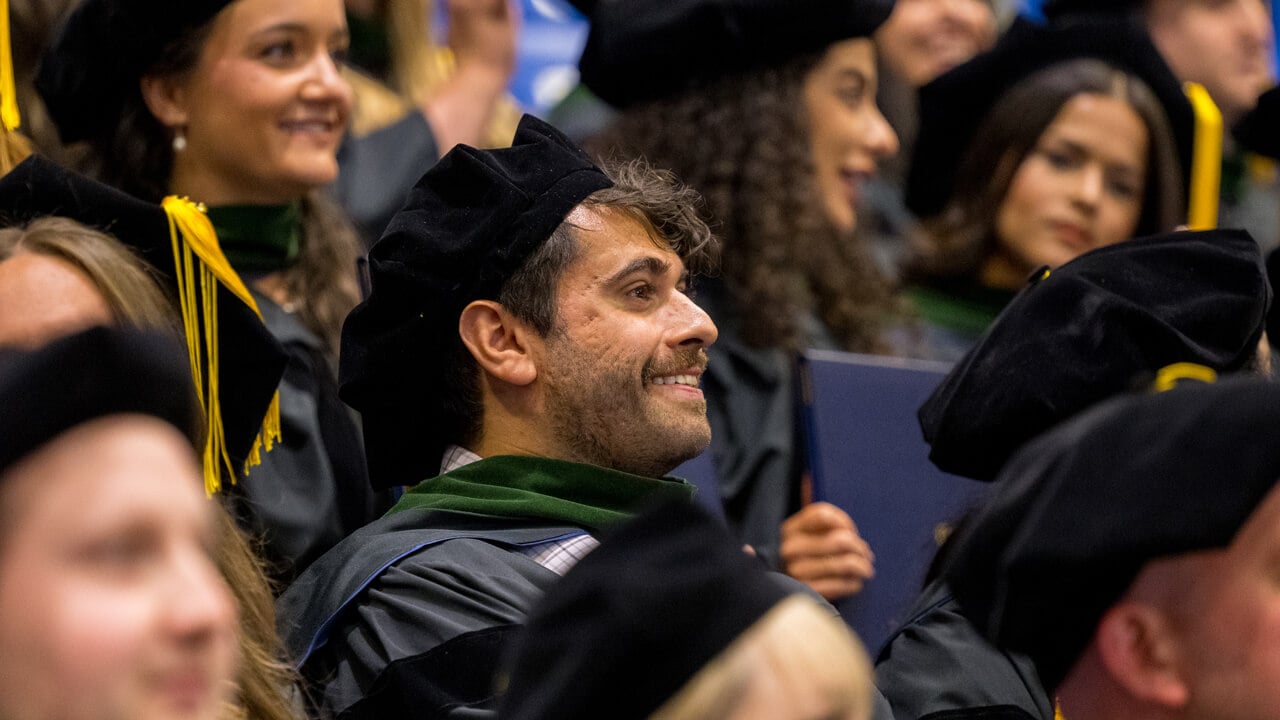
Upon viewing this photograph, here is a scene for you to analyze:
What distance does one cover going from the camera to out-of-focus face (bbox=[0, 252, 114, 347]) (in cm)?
300

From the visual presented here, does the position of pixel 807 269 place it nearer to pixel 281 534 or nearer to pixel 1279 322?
pixel 1279 322

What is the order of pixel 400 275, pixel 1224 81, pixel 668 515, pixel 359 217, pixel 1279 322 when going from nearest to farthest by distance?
pixel 668 515
pixel 400 275
pixel 1279 322
pixel 359 217
pixel 1224 81

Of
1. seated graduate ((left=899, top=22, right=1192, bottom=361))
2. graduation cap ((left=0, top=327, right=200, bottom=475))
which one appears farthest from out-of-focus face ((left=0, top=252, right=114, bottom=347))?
seated graduate ((left=899, top=22, right=1192, bottom=361))

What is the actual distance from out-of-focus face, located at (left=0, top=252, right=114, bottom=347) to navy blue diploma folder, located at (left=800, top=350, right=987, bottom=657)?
5.43 feet

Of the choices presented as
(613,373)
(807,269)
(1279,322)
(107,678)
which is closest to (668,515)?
(107,678)

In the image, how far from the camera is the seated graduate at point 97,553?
1.77 metres

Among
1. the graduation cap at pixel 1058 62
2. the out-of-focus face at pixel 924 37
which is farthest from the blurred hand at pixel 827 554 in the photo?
the out-of-focus face at pixel 924 37

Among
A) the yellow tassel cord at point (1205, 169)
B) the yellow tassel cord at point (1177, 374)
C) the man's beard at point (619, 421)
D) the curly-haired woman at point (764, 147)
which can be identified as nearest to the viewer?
the yellow tassel cord at point (1177, 374)

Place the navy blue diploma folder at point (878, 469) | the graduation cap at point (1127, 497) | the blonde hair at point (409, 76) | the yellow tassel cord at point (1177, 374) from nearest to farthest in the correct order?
1. the graduation cap at point (1127, 497)
2. the yellow tassel cord at point (1177, 374)
3. the navy blue diploma folder at point (878, 469)
4. the blonde hair at point (409, 76)

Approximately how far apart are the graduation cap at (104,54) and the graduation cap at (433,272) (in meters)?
0.96

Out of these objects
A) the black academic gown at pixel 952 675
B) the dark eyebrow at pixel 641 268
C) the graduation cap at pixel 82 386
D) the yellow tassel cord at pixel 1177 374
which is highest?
the graduation cap at pixel 82 386

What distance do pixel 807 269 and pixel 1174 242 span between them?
5.79 ft

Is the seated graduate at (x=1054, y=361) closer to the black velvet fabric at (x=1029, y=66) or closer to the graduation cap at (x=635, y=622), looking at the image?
the graduation cap at (x=635, y=622)

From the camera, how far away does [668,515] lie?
200 cm
